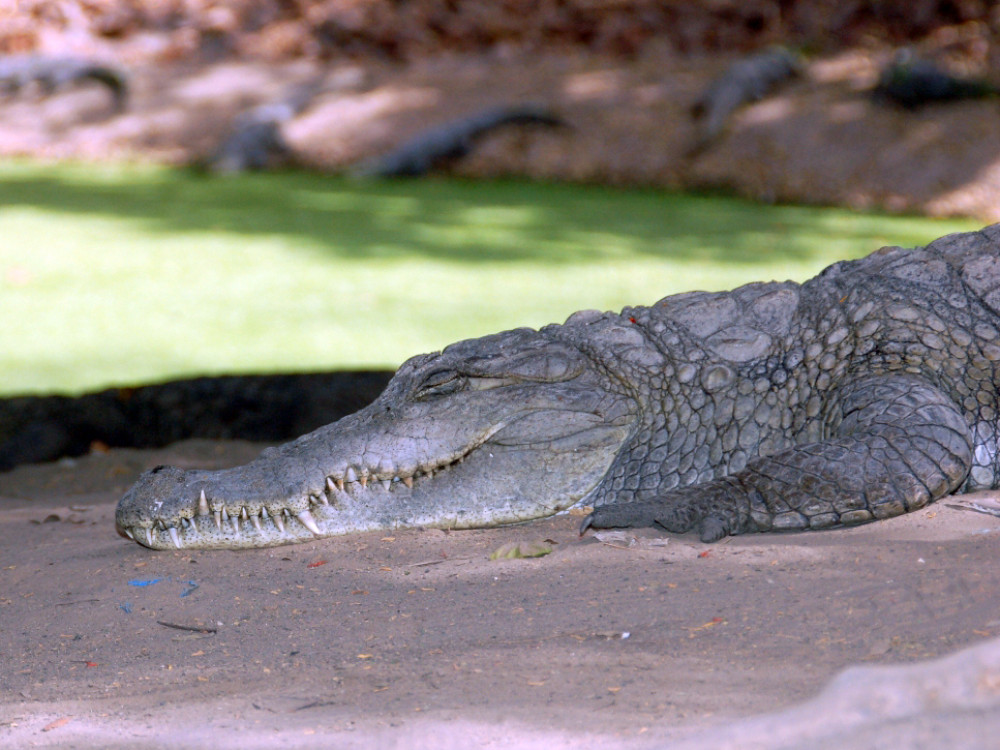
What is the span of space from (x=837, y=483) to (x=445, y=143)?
1187 cm

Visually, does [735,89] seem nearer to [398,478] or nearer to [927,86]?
[927,86]

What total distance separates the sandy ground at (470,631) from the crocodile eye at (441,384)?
421mm

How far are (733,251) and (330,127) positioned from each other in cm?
726

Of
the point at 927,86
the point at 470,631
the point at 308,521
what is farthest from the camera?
the point at 927,86

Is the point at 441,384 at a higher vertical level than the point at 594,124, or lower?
lower

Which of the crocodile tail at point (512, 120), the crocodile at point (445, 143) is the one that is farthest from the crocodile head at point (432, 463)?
the crocodile tail at point (512, 120)

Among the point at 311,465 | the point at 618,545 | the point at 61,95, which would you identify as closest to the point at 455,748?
the point at 618,545

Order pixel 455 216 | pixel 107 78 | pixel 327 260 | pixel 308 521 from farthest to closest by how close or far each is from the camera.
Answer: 1. pixel 107 78
2. pixel 455 216
3. pixel 327 260
4. pixel 308 521

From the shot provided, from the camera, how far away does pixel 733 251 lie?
9.75 m

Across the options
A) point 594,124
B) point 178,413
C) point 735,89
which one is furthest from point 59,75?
point 178,413

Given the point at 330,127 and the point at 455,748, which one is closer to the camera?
the point at 455,748

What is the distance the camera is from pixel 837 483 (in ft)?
9.38

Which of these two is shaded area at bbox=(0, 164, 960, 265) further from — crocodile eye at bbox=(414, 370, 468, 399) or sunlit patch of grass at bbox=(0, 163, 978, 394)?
crocodile eye at bbox=(414, 370, 468, 399)

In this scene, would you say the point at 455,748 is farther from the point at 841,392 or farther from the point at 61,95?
the point at 61,95
